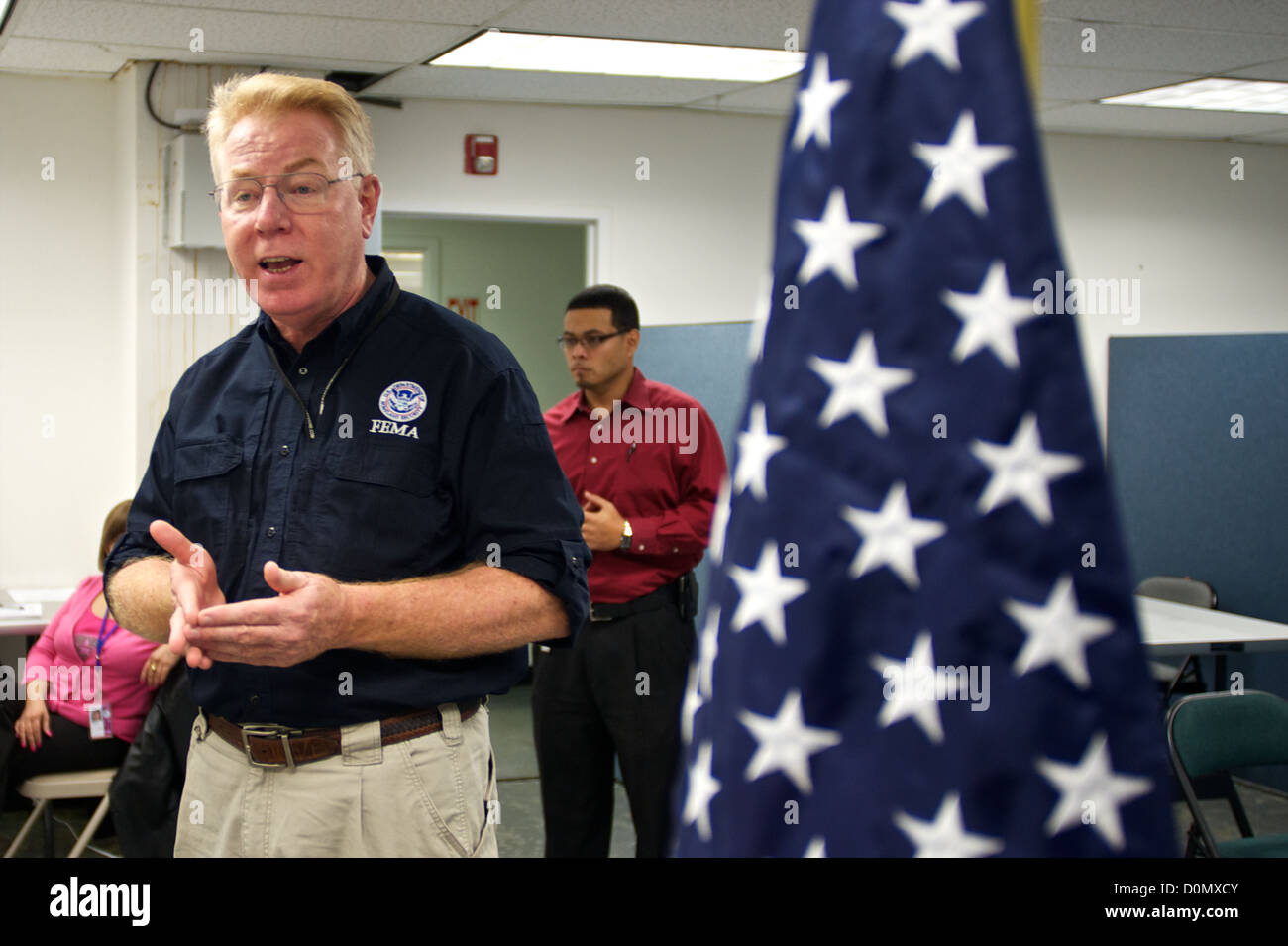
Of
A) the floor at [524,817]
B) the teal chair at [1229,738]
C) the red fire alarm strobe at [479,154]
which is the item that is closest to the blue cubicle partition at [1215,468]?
the floor at [524,817]

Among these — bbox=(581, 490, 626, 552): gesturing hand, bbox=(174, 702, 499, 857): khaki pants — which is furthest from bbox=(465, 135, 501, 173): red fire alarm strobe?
bbox=(174, 702, 499, 857): khaki pants

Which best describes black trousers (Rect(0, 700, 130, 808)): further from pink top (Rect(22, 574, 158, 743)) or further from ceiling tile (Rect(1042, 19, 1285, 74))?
ceiling tile (Rect(1042, 19, 1285, 74))

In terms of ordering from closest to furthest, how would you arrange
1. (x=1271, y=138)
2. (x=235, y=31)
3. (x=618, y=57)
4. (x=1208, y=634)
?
1. (x=1208, y=634)
2. (x=235, y=31)
3. (x=618, y=57)
4. (x=1271, y=138)

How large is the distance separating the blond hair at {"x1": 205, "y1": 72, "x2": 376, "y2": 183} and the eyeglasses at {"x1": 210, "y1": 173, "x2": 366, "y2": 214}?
46 mm

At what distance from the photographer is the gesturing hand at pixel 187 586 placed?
130 centimetres

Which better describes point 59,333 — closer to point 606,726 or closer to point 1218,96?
point 606,726

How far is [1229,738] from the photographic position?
302 cm

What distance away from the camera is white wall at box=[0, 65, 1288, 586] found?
4.96 meters

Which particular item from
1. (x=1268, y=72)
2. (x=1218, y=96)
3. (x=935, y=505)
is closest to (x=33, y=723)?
(x=935, y=505)

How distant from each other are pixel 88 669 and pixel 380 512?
2.49m
